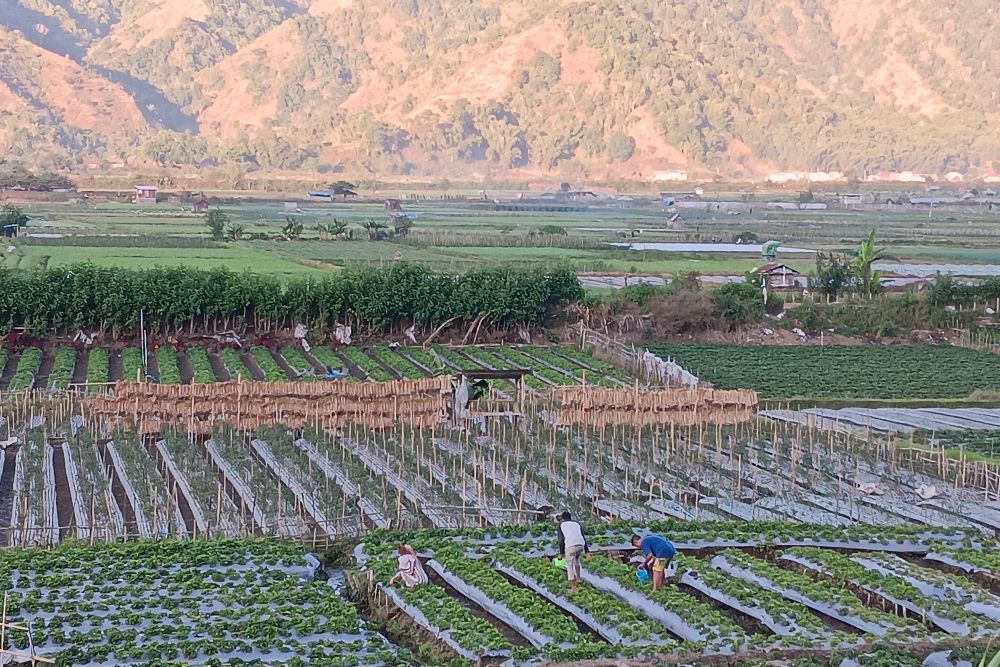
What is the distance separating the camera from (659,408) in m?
19.9

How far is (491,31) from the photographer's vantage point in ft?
457

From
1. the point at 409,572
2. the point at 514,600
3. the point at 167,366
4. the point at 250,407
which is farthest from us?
the point at 167,366

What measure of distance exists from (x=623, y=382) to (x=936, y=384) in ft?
18.7

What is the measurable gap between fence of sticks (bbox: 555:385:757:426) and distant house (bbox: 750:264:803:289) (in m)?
16.0

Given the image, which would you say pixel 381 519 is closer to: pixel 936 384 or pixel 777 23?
pixel 936 384

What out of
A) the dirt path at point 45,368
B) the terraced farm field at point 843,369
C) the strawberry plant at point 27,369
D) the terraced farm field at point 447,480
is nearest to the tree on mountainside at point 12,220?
the dirt path at point 45,368

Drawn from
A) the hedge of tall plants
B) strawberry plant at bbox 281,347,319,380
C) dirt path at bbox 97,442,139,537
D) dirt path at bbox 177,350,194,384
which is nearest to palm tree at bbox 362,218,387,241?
the hedge of tall plants

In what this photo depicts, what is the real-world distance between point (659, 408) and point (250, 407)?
549cm

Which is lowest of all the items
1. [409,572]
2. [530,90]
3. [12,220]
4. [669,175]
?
[669,175]

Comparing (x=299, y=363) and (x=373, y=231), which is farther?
(x=373, y=231)

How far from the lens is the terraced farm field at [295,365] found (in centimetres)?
2361

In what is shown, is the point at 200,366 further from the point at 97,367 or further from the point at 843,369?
the point at 843,369

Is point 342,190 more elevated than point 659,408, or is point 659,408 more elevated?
point 342,190

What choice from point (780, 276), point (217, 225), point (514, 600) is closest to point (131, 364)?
point (514, 600)
